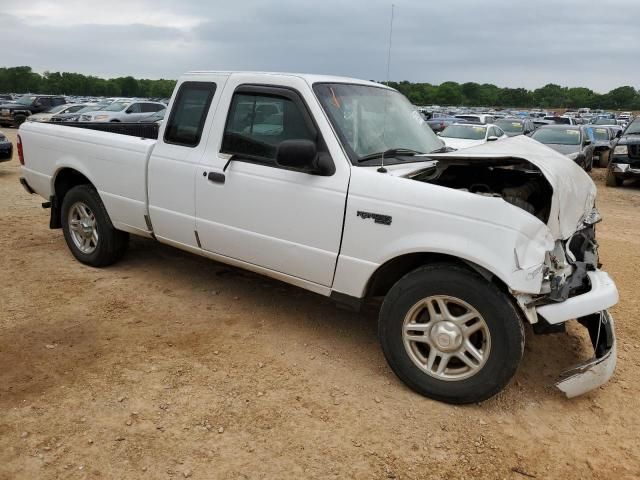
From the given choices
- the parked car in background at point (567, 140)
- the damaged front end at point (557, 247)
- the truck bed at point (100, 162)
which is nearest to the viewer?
the damaged front end at point (557, 247)

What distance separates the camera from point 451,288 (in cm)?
316

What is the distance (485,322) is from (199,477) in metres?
1.80

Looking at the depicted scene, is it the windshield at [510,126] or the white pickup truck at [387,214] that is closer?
the white pickup truck at [387,214]

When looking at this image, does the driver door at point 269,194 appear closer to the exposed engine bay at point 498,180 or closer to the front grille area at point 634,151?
the exposed engine bay at point 498,180

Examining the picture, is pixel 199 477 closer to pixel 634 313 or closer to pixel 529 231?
pixel 529 231

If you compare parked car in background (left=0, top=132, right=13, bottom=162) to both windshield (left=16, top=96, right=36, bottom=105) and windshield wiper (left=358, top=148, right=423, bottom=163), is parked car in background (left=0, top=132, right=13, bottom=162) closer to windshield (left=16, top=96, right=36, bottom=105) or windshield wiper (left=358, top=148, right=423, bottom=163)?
windshield wiper (left=358, top=148, right=423, bottom=163)

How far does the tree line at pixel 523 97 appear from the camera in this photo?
10819cm

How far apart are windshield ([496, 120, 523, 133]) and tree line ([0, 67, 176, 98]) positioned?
2862 inches

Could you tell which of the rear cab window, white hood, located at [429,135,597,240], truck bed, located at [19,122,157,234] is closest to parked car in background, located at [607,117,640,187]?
white hood, located at [429,135,597,240]

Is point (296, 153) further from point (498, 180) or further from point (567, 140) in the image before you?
point (567, 140)

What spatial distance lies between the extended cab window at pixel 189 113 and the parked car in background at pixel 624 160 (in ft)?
38.4

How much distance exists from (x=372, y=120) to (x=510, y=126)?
20.4 metres

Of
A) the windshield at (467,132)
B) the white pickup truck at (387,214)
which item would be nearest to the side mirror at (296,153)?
the white pickup truck at (387,214)

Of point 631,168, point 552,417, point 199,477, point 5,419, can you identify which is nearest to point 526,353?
point 552,417
